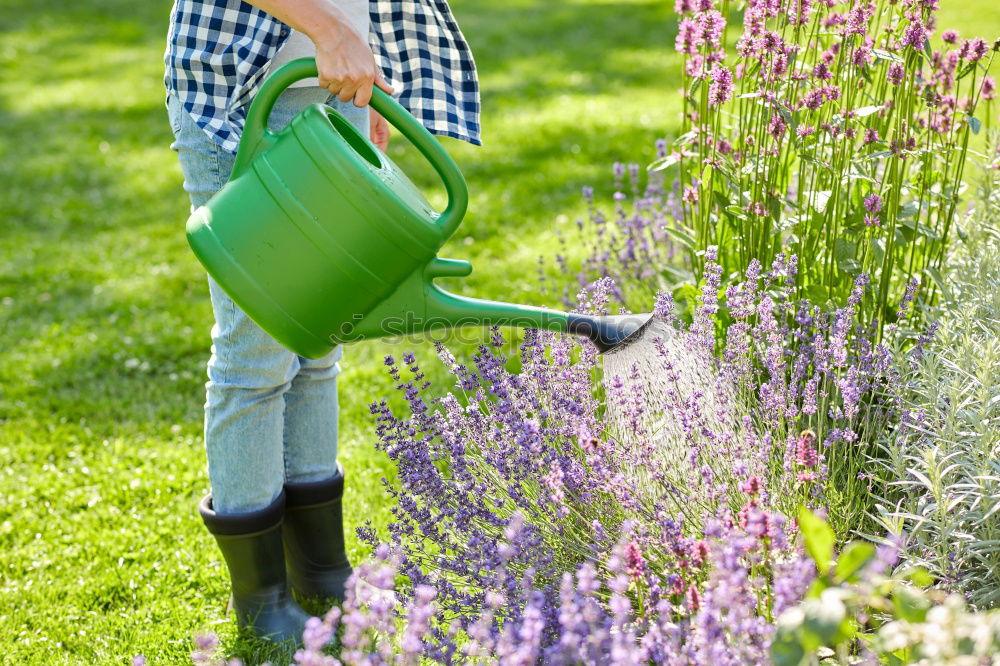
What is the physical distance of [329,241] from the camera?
64.1 inches

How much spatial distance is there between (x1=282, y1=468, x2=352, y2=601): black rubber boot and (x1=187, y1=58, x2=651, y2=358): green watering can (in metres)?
0.65

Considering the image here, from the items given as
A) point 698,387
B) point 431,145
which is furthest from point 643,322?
point 431,145

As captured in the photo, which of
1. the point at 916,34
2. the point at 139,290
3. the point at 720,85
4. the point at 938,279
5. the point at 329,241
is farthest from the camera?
the point at 139,290

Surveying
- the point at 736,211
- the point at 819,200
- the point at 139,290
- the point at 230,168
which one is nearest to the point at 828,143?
the point at 819,200

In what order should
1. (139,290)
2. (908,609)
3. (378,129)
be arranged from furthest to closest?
1. (139,290)
2. (378,129)
3. (908,609)

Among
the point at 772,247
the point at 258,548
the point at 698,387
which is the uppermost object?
the point at 772,247

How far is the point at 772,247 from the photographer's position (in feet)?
7.64

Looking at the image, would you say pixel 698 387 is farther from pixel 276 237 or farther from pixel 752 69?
pixel 276 237

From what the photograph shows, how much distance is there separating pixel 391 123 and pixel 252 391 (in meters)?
0.68

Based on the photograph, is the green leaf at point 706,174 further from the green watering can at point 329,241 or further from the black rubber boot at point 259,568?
the black rubber boot at point 259,568

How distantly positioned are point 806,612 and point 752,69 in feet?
4.67

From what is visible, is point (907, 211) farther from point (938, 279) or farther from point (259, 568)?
point (259, 568)

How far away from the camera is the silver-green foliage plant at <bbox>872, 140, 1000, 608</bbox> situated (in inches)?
63.4

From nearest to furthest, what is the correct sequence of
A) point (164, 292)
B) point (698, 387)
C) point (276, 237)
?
1. point (276, 237)
2. point (698, 387)
3. point (164, 292)
